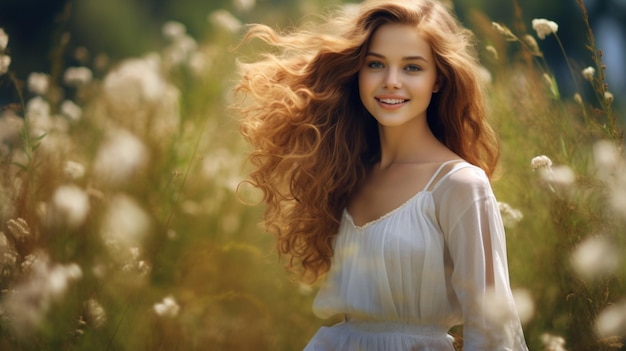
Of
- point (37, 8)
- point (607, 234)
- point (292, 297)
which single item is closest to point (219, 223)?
point (292, 297)

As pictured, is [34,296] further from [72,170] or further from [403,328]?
[403,328]

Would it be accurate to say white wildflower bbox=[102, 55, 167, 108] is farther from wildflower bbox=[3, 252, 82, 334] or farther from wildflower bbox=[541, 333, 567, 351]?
wildflower bbox=[541, 333, 567, 351]

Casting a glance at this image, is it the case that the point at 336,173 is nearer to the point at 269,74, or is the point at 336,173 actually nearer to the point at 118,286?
the point at 269,74

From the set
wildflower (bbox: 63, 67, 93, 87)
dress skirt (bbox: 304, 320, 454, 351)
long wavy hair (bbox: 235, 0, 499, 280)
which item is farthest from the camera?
wildflower (bbox: 63, 67, 93, 87)

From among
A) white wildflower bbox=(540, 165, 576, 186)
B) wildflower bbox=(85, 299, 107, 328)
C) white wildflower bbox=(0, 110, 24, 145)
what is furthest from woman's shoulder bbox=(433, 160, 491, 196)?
white wildflower bbox=(0, 110, 24, 145)

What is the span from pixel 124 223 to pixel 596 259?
5.43 ft

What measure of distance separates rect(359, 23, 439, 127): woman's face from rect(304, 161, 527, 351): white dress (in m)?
0.22

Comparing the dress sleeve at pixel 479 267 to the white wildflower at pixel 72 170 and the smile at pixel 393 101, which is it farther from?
the white wildflower at pixel 72 170

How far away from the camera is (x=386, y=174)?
2820 millimetres

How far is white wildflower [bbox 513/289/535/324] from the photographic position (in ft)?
9.59

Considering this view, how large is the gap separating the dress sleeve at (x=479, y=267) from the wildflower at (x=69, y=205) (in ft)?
4.48

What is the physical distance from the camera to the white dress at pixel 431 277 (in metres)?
2.38

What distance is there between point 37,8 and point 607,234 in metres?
9.28

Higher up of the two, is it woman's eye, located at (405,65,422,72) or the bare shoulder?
woman's eye, located at (405,65,422,72)
